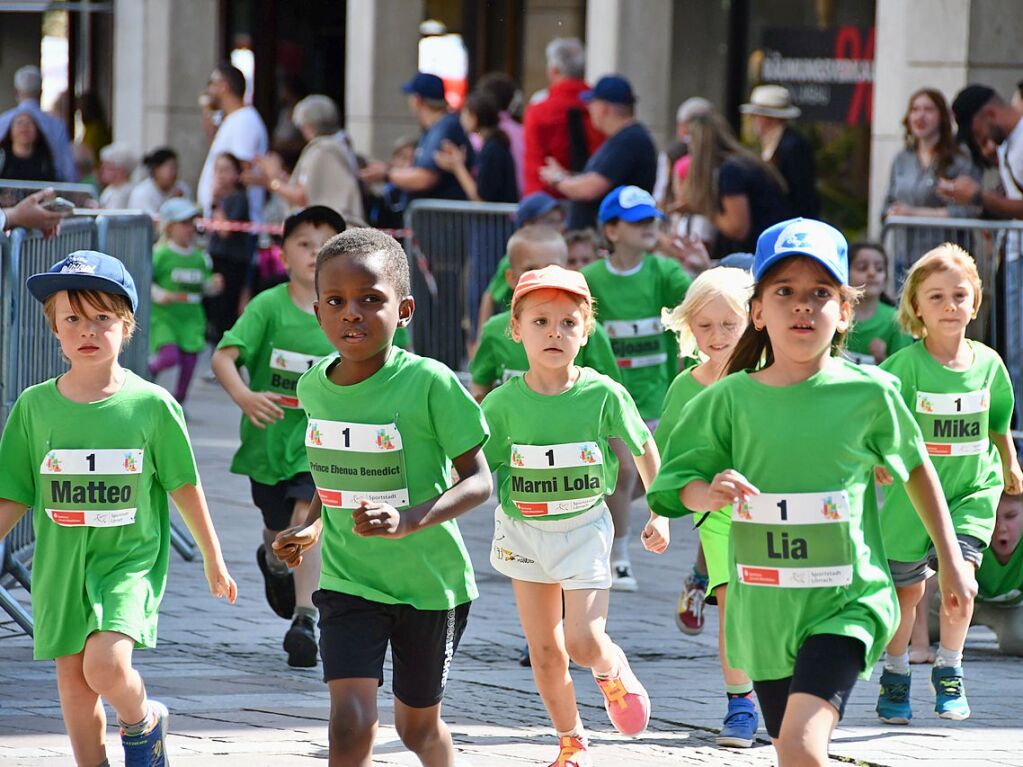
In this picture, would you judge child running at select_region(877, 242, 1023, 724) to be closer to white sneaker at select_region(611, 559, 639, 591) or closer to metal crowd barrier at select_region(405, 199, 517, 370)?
white sneaker at select_region(611, 559, 639, 591)

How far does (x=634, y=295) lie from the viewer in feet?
30.8

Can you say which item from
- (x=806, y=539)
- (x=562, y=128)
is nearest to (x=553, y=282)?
A: (x=806, y=539)

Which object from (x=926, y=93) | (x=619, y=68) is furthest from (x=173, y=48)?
(x=926, y=93)

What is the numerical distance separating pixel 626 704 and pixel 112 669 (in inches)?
65.4

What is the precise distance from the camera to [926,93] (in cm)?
1126

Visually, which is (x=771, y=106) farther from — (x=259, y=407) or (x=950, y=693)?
(x=950, y=693)

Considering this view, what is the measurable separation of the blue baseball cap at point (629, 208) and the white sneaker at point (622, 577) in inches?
64.3

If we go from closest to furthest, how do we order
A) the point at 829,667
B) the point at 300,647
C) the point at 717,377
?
the point at 829,667
the point at 717,377
the point at 300,647

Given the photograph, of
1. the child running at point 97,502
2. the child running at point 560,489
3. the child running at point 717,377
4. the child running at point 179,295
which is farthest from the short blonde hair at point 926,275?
the child running at point 179,295

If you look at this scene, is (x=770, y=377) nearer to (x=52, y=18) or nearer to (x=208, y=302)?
(x=208, y=302)

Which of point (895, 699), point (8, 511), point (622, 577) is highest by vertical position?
point (8, 511)

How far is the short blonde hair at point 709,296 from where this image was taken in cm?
680

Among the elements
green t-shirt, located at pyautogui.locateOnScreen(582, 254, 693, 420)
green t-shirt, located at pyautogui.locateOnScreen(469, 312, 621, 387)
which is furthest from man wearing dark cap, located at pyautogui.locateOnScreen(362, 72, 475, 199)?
green t-shirt, located at pyautogui.locateOnScreen(469, 312, 621, 387)

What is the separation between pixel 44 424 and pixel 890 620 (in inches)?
92.4
